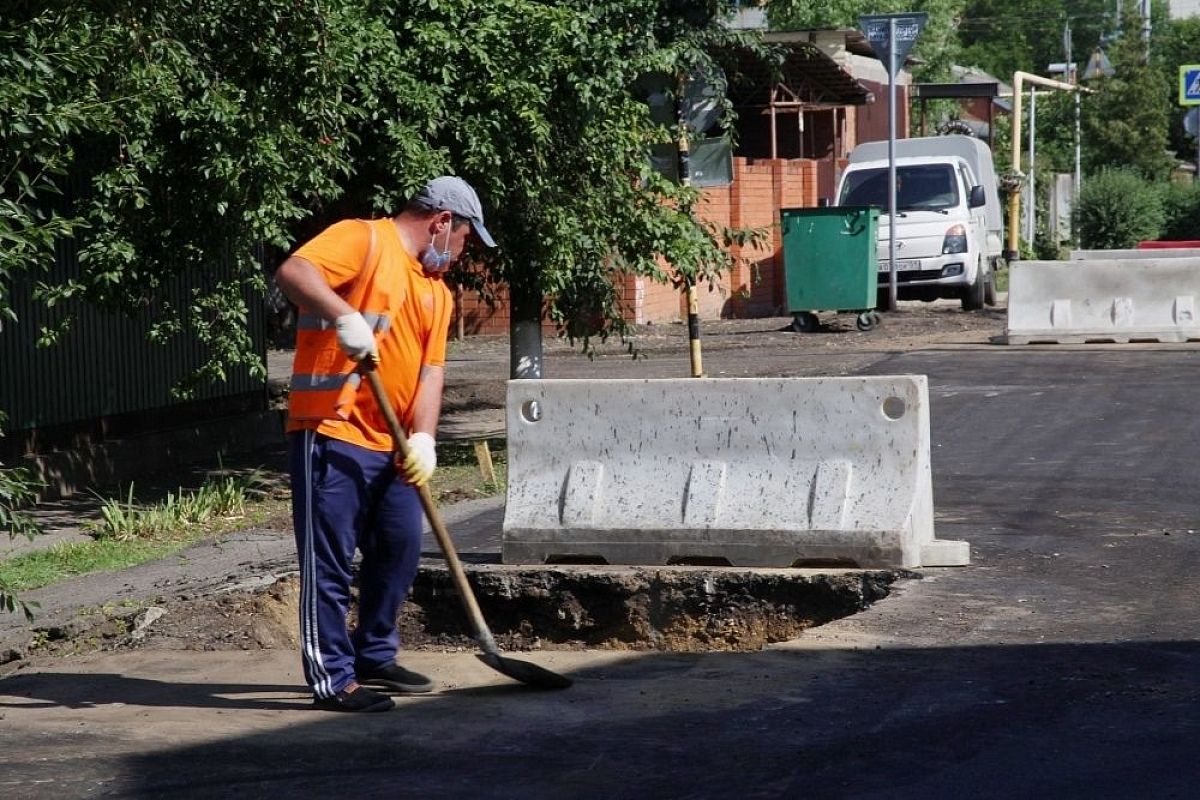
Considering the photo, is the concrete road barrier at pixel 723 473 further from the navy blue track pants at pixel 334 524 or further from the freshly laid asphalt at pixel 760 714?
the navy blue track pants at pixel 334 524

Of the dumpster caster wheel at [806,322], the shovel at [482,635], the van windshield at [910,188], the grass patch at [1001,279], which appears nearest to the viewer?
the shovel at [482,635]

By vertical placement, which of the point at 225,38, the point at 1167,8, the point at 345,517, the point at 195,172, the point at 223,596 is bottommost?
the point at 223,596

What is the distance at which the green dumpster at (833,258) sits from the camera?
853 inches

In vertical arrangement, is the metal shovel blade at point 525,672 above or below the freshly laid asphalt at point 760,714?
above

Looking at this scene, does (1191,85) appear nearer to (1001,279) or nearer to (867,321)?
(1001,279)

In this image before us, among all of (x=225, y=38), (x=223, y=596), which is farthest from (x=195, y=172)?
(x=223, y=596)

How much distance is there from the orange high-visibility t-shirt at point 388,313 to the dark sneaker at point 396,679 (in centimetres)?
82

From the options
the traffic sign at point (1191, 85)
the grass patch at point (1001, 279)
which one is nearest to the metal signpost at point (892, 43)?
the grass patch at point (1001, 279)

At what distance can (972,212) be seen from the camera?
2433cm

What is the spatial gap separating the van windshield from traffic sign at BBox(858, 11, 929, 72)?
1908 millimetres

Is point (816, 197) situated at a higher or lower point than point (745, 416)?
higher

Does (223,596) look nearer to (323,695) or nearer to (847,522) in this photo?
(323,695)

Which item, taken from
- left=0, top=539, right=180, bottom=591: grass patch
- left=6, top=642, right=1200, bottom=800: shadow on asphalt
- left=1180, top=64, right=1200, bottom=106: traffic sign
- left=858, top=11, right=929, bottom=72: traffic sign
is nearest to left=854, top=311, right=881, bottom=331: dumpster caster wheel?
left=858, top=11, right=929, bottom=72: traffic sign

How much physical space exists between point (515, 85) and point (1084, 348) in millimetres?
9457
